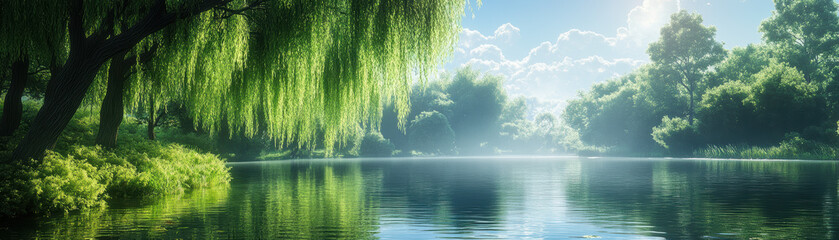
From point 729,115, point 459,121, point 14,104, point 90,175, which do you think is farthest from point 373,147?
point 90,175

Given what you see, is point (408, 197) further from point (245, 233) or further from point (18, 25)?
point (18, 25)

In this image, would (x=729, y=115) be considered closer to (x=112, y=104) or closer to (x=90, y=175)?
(x=112, y=104)

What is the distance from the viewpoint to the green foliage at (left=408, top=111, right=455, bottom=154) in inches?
3807

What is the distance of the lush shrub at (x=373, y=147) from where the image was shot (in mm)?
85912

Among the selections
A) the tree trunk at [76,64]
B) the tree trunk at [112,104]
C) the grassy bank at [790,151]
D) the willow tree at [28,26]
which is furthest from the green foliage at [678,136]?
the willow tree at [28,26]

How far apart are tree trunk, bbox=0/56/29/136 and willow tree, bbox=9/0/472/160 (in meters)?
6.98

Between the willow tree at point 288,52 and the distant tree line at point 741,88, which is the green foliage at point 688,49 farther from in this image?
the willow tree at point 288,52

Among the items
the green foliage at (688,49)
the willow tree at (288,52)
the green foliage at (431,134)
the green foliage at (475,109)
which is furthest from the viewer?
the green foliage at (475,109)

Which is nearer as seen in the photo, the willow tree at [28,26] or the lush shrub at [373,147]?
the willow tree at [28,26]

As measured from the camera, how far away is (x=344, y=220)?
10625 mm

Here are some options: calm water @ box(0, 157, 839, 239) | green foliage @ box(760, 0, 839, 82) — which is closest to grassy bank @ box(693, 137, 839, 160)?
green foliage @ box(760, 0, 839, 82)

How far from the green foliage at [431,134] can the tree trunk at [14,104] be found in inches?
3128

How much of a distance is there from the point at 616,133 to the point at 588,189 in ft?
246

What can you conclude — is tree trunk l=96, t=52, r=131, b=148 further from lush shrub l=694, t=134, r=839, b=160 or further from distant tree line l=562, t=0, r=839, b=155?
distant tree line l=562, t=0, r=839, b=155
